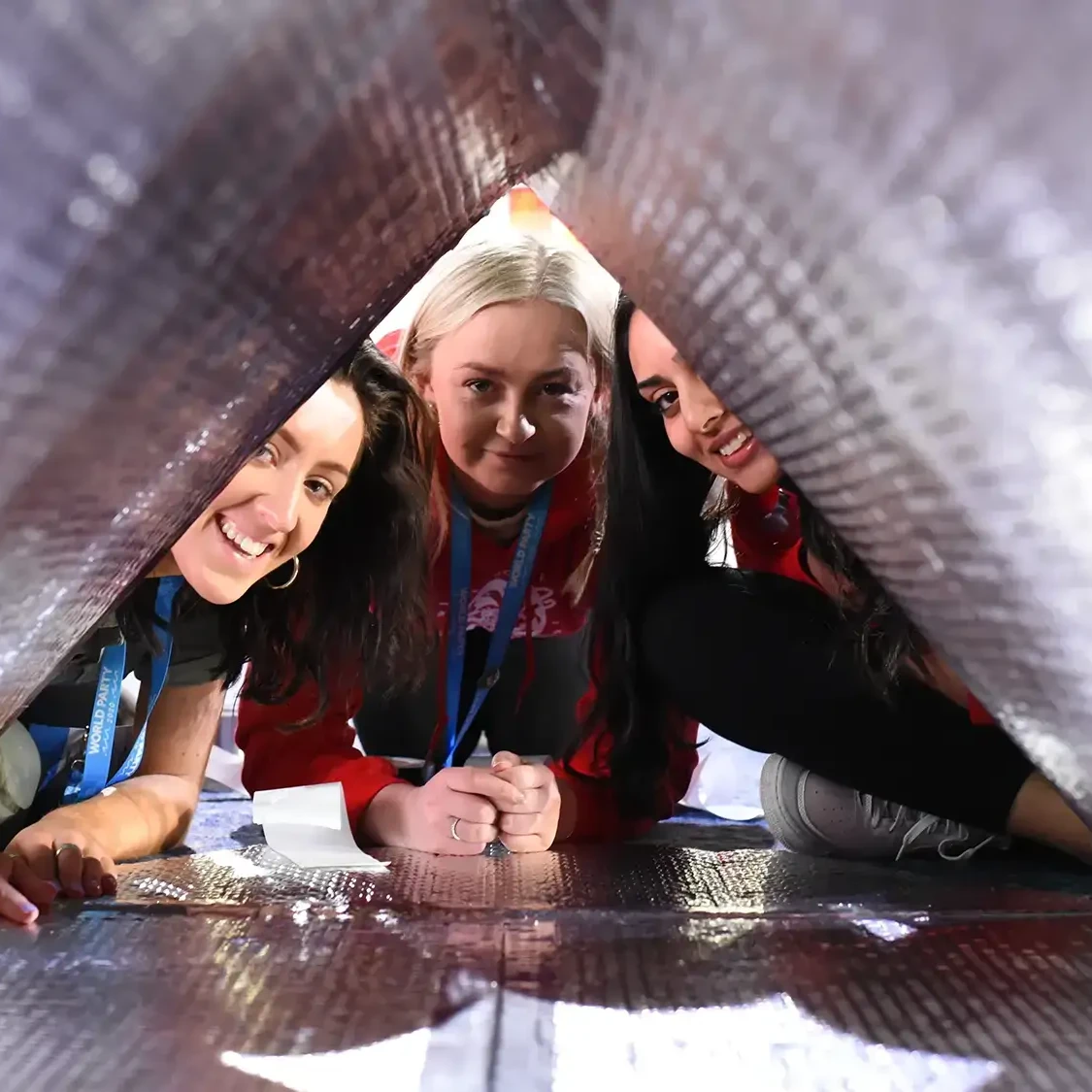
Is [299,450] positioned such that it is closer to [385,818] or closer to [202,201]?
[385,818]

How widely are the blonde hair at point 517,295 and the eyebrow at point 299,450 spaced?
0.93ft

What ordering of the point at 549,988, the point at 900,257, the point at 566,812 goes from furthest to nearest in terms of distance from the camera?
the point at 566,812
the point at 549,988
the point at 900,257

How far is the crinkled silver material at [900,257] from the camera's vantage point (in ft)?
0.92

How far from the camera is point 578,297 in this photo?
1.02m

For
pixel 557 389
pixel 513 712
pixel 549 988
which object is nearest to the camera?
pixel 549 988

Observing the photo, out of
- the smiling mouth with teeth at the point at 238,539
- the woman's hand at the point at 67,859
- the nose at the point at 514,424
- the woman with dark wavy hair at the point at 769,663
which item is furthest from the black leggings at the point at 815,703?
the woman's hand at the point at 67,859

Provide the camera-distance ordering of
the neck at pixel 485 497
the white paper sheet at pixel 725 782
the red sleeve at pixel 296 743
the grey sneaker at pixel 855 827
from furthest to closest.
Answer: the white paper sheet at pixel 725 782
the neck at pixel 485 497
the red sleeve at pixel 296 743
the grey sneaker at pixel 855 827

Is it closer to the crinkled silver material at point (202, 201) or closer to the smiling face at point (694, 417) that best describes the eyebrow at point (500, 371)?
the smiling face at point (694, 417)

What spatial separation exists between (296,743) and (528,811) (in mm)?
331

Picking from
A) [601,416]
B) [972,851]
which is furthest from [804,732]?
[601,416]

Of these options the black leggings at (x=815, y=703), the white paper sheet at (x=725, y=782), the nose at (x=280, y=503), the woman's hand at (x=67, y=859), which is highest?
the nose at (x=280, y=503)

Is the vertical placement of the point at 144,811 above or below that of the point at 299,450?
below

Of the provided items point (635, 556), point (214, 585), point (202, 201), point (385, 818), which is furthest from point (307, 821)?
point (202, 201)

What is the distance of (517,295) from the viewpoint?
0.98 m
